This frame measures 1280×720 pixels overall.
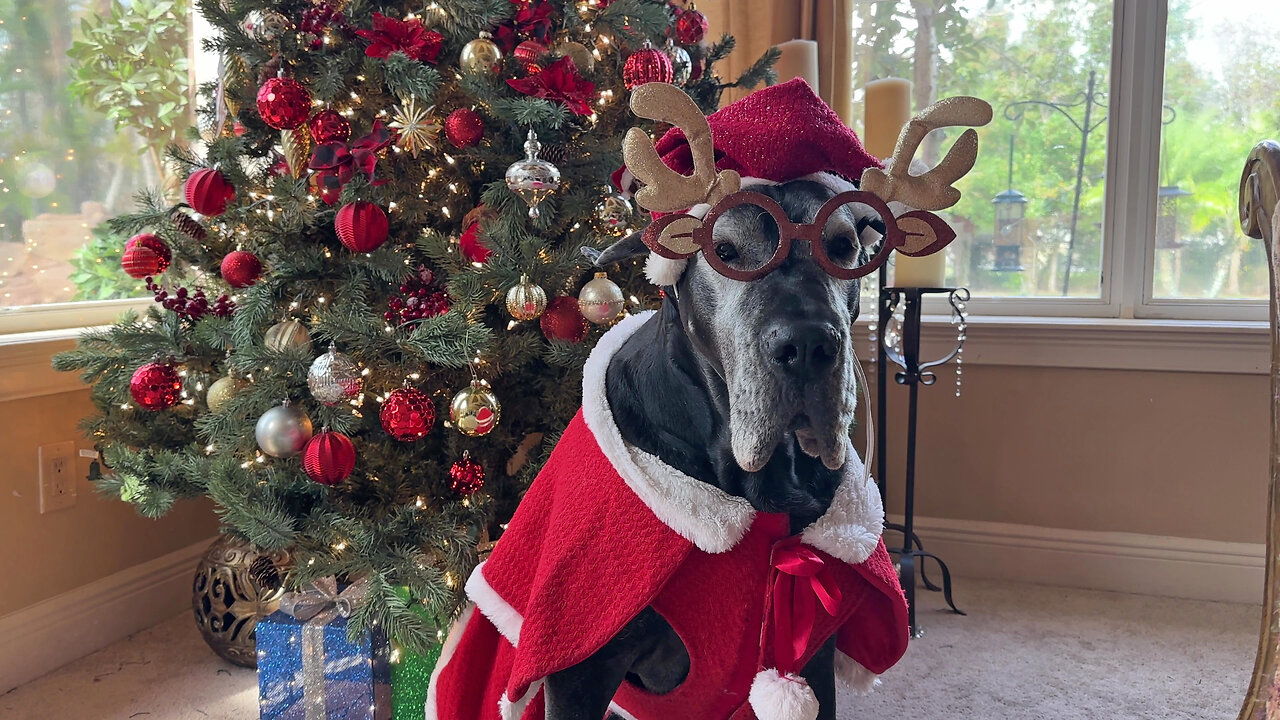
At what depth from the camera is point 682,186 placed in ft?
2.69

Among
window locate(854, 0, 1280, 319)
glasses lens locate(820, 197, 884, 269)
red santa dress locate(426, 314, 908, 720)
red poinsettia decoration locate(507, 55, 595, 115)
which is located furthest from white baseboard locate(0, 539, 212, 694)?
window locate(854, 0, 1280, 319)

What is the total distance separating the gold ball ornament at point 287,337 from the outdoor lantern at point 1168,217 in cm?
204

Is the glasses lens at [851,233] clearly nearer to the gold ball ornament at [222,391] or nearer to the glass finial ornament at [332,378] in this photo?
the glass finial ornament at [332,378]

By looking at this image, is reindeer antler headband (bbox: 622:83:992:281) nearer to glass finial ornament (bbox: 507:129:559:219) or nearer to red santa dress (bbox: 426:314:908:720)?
red santa dress (bbox: 426:314:908:720)

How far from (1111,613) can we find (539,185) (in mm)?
1686

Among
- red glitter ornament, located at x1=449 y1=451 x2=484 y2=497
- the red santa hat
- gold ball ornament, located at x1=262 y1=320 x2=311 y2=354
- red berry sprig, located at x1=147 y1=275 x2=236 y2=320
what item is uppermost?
the red santa hat

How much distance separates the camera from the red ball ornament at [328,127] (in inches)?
55.1

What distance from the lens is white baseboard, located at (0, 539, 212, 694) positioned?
168cm

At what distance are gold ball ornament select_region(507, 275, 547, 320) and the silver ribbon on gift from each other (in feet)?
1.70

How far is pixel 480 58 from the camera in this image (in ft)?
4.60

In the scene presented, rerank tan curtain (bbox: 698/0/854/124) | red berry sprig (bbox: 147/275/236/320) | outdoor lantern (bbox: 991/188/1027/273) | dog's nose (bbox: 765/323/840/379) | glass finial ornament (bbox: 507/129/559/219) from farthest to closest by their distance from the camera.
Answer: outdoor lantern (bbox: 991/188/1027/273) → tan curtain (bbox: 698/0/854/124) → red berry sprig (bbox: 147/275/236/320) → glass finial ornament (bbox: 507/129/559/219) → dog's nose (bbox: 765/323/840/379)

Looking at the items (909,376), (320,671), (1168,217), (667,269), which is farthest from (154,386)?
(1168,217)

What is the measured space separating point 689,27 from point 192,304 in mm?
1075

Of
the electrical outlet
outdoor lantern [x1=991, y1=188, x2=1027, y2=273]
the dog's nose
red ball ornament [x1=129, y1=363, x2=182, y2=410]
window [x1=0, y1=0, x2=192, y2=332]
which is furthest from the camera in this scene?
outdoor lantern [x1=991, y1=188, x2=1027, y2=273]
